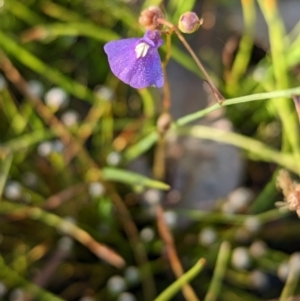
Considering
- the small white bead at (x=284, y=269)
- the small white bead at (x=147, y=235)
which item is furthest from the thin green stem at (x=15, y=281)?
the small white bead at (x=284, y=269)

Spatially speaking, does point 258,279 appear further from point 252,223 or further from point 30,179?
point 30,179

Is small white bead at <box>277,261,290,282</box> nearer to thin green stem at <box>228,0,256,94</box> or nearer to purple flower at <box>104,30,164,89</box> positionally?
thin green stem at <box>228,0,256,94</box>

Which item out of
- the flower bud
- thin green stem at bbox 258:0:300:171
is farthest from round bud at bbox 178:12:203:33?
thin green stem at bbox 258:0:300:171

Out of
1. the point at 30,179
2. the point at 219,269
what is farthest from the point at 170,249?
the point at 30,179

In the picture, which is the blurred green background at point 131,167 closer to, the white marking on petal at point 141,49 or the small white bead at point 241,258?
the small white bead at point 241,258

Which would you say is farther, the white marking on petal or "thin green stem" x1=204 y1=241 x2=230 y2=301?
"thin green stem" x1=204 y1=241 x2=230 y2=301

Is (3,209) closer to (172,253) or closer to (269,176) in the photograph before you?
(172,253)

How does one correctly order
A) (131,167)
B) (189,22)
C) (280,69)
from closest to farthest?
(189,22) < (280,69) < (131,167)

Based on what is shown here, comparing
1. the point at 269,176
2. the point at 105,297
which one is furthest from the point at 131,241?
the point at 269,176
